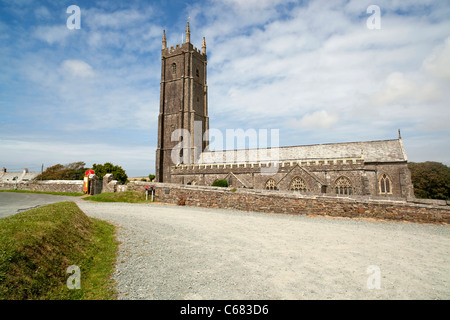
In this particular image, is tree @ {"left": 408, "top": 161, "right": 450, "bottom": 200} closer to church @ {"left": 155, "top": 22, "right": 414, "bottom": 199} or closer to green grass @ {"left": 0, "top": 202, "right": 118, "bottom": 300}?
church @ {"left": 155, "top": 22, "right": 414, "bottom": 199}

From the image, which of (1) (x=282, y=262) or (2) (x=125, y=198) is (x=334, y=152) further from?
(1) (x=282, y=262)

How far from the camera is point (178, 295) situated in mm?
4176

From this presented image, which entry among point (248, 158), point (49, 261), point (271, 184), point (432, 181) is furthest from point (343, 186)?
point (432, 181)

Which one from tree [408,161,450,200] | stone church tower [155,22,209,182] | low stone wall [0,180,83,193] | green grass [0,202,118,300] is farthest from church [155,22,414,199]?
tree [408,161,450,200]

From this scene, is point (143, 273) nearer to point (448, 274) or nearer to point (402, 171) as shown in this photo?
point (448, 274)

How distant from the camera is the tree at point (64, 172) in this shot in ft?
173

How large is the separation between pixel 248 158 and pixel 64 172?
43694 mm

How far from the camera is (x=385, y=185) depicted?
27.7 metres

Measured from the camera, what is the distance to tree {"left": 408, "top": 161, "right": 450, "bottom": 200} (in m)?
39.4

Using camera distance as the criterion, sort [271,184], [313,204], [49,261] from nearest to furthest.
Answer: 1. [49,261]
2. [313,204]
3. [271,184]

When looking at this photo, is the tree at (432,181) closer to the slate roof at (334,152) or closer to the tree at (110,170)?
the slate roof at (334,152)

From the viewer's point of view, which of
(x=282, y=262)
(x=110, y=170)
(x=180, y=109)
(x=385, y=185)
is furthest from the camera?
(x=110, y=170)

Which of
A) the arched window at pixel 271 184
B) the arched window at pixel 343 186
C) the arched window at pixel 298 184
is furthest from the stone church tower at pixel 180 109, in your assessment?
the arched window at pixel 343 186

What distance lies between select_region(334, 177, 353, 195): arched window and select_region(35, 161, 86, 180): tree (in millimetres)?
53388
